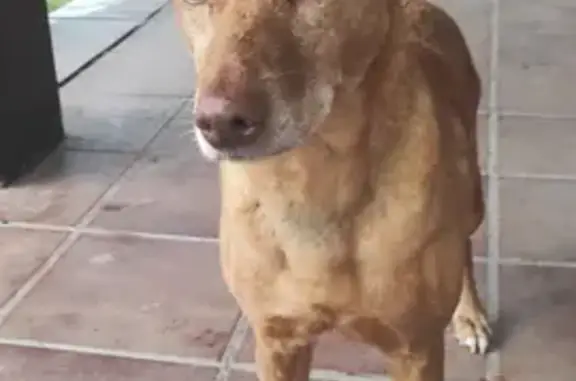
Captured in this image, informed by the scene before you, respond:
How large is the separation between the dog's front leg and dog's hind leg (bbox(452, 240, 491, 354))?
0.45m

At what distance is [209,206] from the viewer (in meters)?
2.28

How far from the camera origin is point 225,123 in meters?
0.95

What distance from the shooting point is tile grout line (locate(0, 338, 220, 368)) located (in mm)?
1750

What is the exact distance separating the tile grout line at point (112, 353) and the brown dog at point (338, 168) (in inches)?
15.4

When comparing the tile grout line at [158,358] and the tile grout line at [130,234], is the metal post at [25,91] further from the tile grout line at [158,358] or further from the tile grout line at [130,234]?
the tile grout line at [158,358]

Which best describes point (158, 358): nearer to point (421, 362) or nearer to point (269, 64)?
point (421, 362)

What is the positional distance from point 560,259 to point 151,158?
3.48 feet

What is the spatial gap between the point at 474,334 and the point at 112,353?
25.6 inches

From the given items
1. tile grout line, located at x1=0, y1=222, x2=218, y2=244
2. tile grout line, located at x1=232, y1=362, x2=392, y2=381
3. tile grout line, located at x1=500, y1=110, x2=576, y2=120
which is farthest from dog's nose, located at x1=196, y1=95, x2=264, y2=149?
tile grout line, located at x1=500, y1=110, x2=576, y2=120

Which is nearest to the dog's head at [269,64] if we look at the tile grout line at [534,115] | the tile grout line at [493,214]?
the tile grout line at [493,214]

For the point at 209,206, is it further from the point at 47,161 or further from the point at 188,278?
the point at 47,161

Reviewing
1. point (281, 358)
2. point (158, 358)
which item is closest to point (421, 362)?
point (281, 358)

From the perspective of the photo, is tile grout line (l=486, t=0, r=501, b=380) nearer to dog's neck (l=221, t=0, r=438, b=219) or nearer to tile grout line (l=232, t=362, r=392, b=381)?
tile grout line (l=232, t=362, r=392, b=381)

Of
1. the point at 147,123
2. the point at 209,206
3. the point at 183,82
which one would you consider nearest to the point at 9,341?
the point at 209,206
